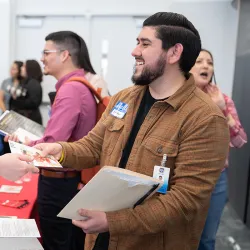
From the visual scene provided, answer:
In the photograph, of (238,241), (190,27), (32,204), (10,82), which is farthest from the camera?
(10,82)

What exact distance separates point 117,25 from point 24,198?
3638 millimetres

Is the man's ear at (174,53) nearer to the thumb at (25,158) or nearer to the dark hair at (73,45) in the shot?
the thumb at (25,158)

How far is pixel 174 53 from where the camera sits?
1.24 m

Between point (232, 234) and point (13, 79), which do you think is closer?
point (232, 234)

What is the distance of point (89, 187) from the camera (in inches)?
38.8

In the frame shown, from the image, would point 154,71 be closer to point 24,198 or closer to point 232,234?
point 24,198

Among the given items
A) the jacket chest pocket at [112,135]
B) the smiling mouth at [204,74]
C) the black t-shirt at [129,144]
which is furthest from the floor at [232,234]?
the jacket chest pocket at [112,135]

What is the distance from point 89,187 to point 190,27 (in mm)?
702

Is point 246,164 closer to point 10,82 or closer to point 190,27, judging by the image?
point 190,27

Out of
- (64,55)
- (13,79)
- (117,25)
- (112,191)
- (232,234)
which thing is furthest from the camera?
(117,25)

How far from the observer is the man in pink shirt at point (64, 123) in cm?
180

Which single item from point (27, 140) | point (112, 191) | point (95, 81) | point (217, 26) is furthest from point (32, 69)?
point (112, 191)

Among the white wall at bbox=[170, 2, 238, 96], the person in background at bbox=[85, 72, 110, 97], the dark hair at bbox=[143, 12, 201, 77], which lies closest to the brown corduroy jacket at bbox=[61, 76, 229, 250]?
the dark hair at bbox=[143, 12, 201, 77]

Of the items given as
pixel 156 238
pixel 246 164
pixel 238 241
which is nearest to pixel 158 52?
pixel 156 238
